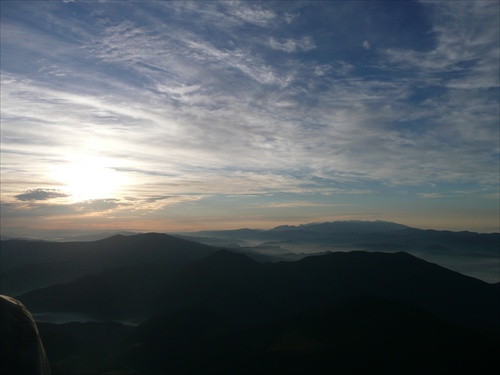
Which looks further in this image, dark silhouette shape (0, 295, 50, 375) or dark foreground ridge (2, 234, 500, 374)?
dark foreground ridge (2, 234, 500, 374)

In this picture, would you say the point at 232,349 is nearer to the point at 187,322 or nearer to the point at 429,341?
the point at 187,322

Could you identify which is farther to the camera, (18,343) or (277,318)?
(277,318)

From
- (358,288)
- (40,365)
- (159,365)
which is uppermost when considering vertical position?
(40,365)

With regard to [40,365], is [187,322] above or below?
below

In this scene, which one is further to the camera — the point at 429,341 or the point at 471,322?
the point at 471,322

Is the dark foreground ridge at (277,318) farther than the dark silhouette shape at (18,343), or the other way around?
the dark foreground ridge at (277,318)

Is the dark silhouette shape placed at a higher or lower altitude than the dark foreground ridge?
higher

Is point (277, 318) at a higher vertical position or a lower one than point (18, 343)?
lower

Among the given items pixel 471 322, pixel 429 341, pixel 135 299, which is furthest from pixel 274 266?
pixel 429 341
